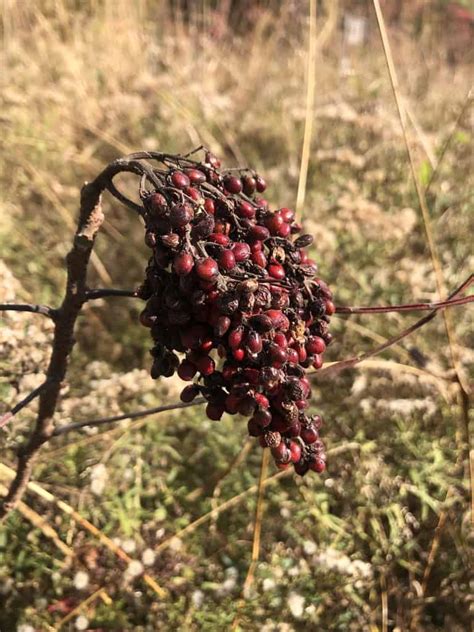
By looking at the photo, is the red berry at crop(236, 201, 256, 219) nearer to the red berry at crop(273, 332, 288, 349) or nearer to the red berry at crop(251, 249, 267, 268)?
the red berry at crop(251, 249, 267, 268)

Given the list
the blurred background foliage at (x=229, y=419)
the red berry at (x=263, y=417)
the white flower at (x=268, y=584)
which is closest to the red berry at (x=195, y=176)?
the red berry at (x=263, y=417)

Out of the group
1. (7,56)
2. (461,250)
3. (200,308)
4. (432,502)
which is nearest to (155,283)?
(200,308)

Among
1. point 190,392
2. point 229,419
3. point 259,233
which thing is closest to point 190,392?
point 190,392

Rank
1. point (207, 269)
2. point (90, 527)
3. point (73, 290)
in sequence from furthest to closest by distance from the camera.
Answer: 1. point (90, 527)
2. point (73, 290)
3. point (207, 269)

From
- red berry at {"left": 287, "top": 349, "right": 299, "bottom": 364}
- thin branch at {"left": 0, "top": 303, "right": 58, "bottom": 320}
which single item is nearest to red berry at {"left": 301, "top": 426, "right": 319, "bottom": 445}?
red berry at {"left": 287, "top": 349, "right": 299, "bottom": 364}

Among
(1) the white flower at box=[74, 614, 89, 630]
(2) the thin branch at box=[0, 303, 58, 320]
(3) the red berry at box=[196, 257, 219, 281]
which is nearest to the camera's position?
(3) the red berry at box=[196, 257, 219, 281]

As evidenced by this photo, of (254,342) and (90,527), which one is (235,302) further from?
(90,527)
